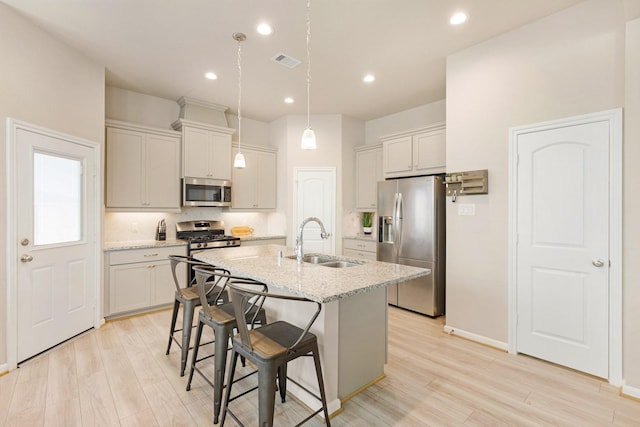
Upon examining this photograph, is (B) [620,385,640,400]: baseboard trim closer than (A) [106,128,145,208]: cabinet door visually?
Yes

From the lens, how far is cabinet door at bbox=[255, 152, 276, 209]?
17.4 feet

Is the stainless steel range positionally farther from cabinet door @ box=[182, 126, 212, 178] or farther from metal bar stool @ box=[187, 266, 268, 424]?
metal bar stool @ box=[187, 266, 268, 424]

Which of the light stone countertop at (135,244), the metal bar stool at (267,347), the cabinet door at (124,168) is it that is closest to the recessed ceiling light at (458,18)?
the metal bar stool at (267,347)

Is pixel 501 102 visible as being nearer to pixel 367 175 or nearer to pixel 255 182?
pixel 367 175

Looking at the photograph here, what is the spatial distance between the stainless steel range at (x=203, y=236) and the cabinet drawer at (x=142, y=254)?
19 cm

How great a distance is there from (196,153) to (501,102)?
396cm

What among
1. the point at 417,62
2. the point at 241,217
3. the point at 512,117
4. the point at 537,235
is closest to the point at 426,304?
the point at 537,235

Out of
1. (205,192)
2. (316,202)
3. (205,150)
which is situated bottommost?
(316,202)

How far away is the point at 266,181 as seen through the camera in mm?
5375

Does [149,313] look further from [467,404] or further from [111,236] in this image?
[467,404]

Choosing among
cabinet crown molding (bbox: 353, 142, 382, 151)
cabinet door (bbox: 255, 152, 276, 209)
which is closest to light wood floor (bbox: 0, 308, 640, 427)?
cabinet door (bbox: 255, 152, 276, 209)

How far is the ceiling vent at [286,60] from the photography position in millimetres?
3291

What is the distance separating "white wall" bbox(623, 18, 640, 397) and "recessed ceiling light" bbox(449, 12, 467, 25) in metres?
1.14

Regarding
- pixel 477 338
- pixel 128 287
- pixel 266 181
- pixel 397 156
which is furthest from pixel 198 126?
pixel 477 338
